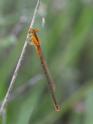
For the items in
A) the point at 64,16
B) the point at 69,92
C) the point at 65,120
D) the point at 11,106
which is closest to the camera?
the point at 11,106

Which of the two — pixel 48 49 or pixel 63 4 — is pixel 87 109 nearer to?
pixel 48 49

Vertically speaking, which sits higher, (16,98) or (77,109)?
(16,98)

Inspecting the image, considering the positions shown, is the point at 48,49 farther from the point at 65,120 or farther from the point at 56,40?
the point at 65,120

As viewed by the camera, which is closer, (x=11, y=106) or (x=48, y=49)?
(x=11, y=106)

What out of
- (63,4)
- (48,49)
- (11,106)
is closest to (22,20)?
(48,49)

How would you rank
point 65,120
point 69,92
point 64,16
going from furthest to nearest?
1. point 64,16
2. point 69,92
3. point 65,120

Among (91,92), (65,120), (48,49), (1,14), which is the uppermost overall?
(1,14)

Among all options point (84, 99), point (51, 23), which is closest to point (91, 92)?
point (84, 99)
